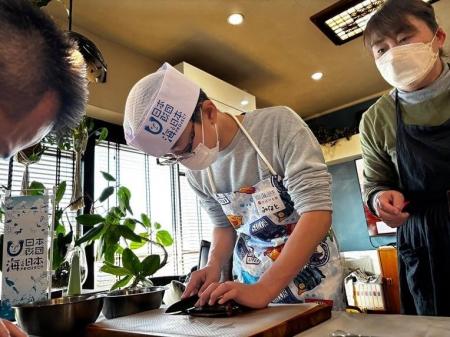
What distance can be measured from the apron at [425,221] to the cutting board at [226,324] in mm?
357

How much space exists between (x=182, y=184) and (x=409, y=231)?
2.43 meters

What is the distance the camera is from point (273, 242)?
0.92 meters

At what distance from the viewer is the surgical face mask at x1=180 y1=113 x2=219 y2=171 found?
93cm

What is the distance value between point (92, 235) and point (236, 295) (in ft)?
2.27

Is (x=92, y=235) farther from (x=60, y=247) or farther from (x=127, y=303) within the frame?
(x=127, y=303)

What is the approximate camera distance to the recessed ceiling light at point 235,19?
93.2 inches

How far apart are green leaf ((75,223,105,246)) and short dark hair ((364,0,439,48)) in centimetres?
104

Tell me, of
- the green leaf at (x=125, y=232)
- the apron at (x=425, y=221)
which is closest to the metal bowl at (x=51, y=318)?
the green leaf at (x=125, y=232)

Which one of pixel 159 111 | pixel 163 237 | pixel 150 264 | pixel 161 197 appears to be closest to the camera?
pixel 159 111

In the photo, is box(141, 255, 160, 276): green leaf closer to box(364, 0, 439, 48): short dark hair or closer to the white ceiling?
box(364, 0, 439, 48): short dark hair

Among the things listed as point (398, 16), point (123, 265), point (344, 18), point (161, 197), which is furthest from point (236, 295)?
point (161, 197)

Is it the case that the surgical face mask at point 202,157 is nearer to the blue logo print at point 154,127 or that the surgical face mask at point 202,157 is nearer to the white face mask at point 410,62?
the blue logo print at point 154,127

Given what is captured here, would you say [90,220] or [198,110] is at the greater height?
[198,110]

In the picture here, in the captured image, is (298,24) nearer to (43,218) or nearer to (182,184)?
(182,184)
